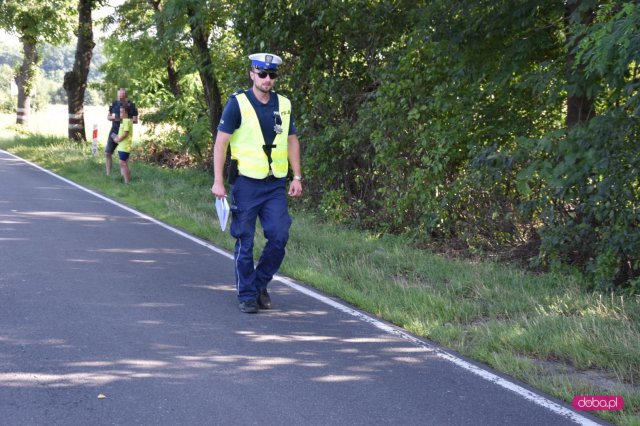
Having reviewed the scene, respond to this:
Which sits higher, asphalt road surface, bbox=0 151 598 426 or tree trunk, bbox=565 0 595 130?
tree trunk, bbox=565 0 595 130

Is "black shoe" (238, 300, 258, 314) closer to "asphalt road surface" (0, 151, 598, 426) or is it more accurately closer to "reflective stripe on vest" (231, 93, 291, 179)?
"asphalt road surface" (0, 151, 598, 426)

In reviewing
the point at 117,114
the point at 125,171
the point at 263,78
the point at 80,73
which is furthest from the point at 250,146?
the point at 80,73

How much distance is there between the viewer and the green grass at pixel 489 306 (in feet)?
18.0

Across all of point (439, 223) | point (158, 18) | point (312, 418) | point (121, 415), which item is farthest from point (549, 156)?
point (158, 18)

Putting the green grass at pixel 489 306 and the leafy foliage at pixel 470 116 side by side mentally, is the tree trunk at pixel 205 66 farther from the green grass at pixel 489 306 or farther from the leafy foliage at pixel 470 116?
the green grass at pixel 489 306

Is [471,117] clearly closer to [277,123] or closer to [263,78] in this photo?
[277,123]

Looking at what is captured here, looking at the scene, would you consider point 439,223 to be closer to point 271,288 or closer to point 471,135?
point 471,135

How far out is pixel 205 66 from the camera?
62.4 ft

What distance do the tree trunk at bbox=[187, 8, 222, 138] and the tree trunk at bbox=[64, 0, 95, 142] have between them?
10.1 m

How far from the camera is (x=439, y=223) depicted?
11.1 m

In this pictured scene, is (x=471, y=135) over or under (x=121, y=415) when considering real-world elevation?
over

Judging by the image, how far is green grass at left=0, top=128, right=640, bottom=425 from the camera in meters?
5.49

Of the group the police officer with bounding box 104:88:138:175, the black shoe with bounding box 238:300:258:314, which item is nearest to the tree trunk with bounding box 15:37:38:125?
the police officer with bounding box 104:88:138:175

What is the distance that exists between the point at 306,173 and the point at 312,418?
32.6 feet
